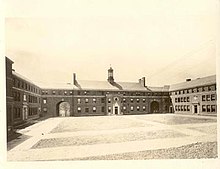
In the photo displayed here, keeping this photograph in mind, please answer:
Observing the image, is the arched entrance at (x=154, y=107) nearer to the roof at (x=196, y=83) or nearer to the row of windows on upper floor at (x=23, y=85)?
the roof at (x=196, y=83)

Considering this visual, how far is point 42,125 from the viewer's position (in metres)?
2.74

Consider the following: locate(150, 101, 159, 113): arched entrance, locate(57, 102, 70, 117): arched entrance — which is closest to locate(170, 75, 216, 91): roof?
locate(150, 101, 159, 113): arched entrance

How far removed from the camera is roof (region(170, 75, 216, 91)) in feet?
8.99

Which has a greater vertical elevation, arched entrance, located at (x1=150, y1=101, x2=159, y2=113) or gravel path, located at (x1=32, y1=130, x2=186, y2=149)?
arched entrance, located at (x1=150, y1=101, x2=159, y2=113)

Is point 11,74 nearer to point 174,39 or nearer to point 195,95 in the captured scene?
point 174,39

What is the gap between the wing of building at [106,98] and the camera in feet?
8.80

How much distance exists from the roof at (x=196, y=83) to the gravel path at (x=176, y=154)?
1.86ft

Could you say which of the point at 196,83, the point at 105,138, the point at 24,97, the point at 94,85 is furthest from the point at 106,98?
the point at 196,83

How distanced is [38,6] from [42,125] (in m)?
1.11

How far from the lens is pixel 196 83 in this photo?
9.29 feet

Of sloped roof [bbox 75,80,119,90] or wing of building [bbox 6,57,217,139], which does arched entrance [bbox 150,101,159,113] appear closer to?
wing of building [bbox 6,57,217,139]

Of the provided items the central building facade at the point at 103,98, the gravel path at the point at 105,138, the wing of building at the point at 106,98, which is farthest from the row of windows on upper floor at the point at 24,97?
the gravel path at the point at 105,138
